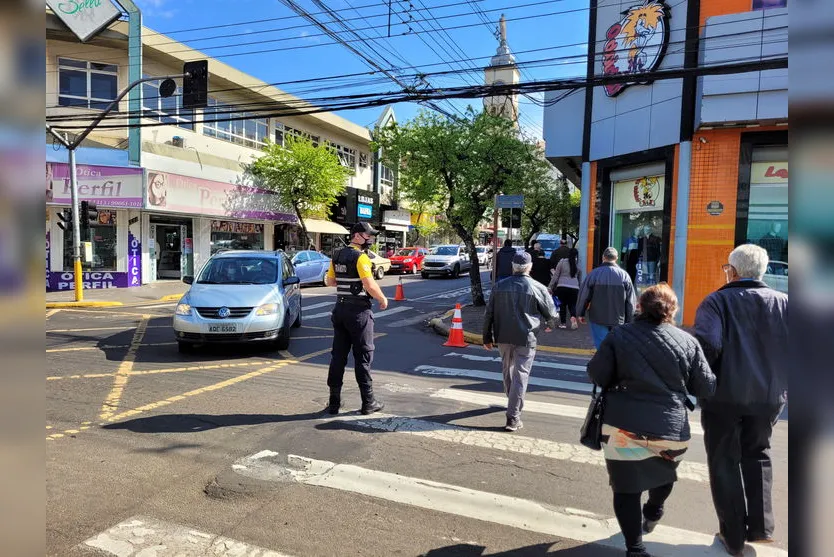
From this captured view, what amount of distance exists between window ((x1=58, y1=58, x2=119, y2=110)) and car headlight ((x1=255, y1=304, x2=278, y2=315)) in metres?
16.2

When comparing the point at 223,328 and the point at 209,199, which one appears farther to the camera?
the point at 209,199

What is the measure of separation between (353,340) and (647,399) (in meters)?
3.35

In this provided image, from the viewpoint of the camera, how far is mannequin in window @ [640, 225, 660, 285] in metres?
12.4

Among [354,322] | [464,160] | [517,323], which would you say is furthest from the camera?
[464,160]

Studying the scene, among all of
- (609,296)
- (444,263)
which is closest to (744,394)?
(609,296)

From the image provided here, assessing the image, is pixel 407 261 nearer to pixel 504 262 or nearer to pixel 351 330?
pixel 504 262

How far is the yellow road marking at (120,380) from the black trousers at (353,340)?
243cm

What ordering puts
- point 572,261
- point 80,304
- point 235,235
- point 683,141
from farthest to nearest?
point 235,235, point 80,304, point 683,141, point 572,261

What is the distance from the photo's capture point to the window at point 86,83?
19.0 metres

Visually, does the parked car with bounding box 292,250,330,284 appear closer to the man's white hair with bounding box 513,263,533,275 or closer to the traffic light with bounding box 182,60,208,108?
the traffic light with bounding box 182,60,208,108

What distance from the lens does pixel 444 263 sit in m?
25.9

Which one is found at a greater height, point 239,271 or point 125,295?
point 239,271

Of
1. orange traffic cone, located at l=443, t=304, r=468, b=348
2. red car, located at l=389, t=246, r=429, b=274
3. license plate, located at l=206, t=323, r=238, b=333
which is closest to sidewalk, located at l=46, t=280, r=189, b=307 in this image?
license plate, located at l=206, t=323, r=238, b=333
